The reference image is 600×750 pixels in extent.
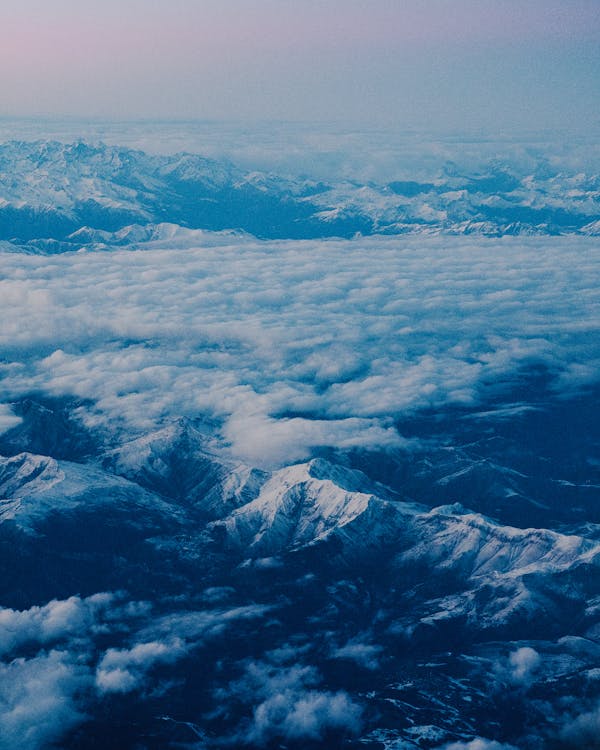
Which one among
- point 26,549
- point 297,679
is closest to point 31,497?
point 26,549

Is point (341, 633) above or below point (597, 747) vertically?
below

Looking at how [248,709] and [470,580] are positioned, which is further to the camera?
[470,580]

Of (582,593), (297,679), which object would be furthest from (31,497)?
(582,593)

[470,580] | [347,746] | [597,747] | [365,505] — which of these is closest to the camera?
[597,747]

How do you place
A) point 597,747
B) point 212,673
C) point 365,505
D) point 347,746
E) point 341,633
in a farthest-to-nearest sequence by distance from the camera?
1. point 365,505
2. point 341,633
3. point 212,673
4. point 347,746
5. point 597,747

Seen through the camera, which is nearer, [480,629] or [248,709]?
[248,709]

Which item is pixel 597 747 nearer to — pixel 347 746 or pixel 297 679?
pixel 347 746

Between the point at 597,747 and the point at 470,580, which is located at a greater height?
the point at 597,747

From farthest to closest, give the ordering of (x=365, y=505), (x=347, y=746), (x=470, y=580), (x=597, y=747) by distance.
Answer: (x=365, y=505) < (x=470, y=580) < (x=347, y=746) < (x=597, y=747)

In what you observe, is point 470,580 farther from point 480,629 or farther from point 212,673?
point 212,673
